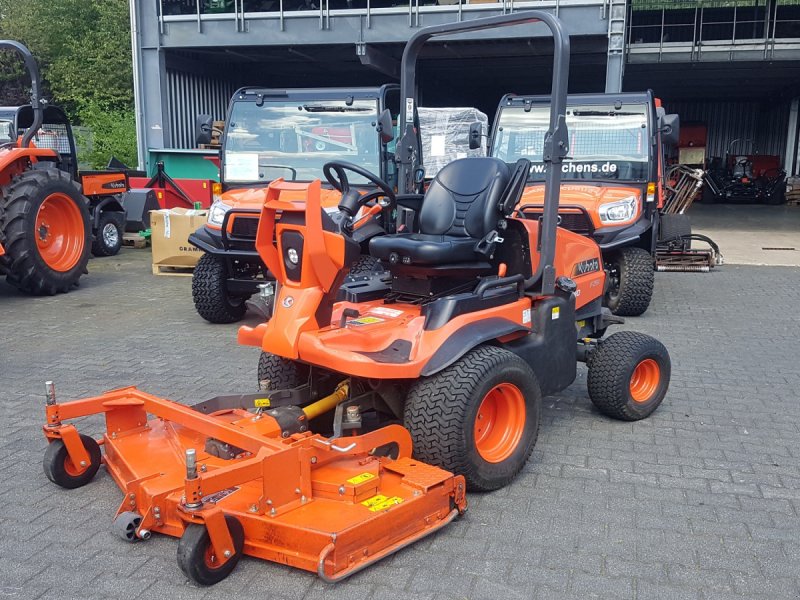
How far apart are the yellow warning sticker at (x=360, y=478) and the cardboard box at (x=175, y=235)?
6674 mm

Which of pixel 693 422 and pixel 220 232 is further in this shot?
pixel 220 232

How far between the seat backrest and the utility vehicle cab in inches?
111

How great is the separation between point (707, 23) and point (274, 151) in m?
15.5

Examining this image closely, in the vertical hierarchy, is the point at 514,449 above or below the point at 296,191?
below

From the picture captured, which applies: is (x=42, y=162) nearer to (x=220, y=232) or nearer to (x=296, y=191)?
(x=220, y=232)

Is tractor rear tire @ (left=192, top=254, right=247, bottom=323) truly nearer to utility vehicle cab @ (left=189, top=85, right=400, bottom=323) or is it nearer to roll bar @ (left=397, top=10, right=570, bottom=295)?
utility vehicle cab @ (left=189, top=85, right=400, bottom=323)

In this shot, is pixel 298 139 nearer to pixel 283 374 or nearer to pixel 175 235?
Answer: pixel 175 235

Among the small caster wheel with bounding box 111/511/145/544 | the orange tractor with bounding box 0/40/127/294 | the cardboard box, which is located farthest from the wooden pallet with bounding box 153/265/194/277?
the small caster wheel with bounding box 111/511/145/544

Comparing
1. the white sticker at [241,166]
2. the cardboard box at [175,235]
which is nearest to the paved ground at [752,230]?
the white sticker at [241,166]

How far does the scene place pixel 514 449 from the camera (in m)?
3.78

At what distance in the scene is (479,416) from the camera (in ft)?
12.5

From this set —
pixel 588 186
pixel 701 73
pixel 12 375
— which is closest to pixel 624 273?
pixel 588 186

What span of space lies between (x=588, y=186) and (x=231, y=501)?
5.91 meters

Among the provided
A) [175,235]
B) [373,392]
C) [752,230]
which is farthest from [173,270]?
[752,230]
